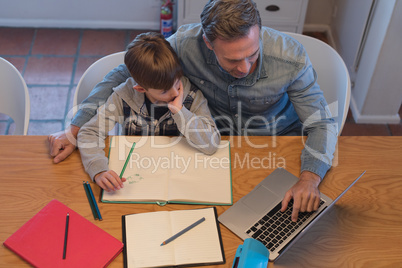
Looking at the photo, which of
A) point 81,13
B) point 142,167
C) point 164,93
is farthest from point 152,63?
point 81,13

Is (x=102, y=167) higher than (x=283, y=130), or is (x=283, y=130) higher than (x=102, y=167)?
(x=102, y=167)

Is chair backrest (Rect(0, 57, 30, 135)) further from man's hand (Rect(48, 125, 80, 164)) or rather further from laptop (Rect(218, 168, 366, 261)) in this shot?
laptop (Rect(218, 168, 366, 261))

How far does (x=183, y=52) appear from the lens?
1523 millimetres

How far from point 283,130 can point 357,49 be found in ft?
3.64

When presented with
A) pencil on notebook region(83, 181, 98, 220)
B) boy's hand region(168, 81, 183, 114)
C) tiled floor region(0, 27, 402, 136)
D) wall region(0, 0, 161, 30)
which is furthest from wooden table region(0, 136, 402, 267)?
wall region(0, 0, 161, 30)

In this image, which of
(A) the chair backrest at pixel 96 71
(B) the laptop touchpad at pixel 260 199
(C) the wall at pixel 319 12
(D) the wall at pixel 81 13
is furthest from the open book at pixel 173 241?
(C) the wall at pixel 319 12

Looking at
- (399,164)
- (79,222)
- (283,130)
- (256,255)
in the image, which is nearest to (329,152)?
(399,164)

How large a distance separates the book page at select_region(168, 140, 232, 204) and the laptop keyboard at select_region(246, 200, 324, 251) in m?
0.11

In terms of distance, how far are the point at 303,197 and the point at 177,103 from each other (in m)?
0.47

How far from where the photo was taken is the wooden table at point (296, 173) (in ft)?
3.79

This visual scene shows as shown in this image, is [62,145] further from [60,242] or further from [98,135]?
[60,242]

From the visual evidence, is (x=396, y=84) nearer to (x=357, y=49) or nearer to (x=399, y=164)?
(x=357, y=49)

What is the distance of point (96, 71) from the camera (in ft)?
5.46

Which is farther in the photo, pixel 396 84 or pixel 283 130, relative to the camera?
pixel 396 84
